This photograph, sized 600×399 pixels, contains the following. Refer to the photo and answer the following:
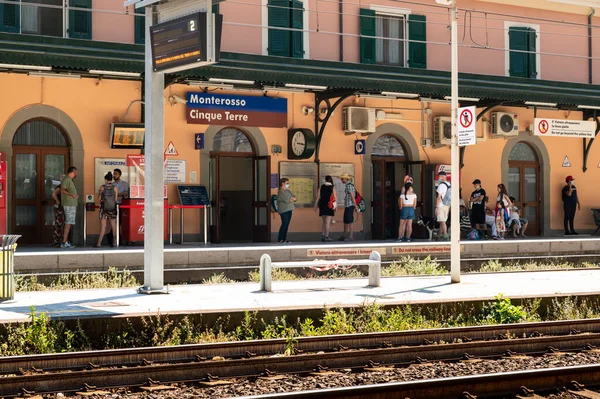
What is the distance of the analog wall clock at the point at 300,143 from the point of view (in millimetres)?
24188

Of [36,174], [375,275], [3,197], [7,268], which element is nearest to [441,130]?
[36,174]

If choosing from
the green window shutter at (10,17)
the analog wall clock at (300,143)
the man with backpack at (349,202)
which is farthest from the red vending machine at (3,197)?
the man with backpack at (349,202)

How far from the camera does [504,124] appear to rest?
27609mm

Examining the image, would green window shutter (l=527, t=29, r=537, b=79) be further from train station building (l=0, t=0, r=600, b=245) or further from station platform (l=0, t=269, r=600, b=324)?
station platform (l=0, t=269, r=600, b=324)

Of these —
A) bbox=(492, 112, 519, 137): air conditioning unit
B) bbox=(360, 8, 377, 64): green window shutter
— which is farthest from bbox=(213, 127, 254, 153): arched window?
bbox=(492, 112, 519, 137): air conditioning unit

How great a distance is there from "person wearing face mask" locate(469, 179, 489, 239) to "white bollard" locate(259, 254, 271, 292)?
39.1ft

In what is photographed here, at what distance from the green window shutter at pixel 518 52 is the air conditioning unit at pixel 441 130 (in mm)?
3130

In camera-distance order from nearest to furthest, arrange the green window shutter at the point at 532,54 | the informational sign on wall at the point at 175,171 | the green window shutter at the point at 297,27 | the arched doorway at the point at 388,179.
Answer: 1. the informational sign on wall at the point at 175,171
2. the green window shutter at the point at 297,27
3. the arched doorway at the point at 388,179
4. the green window shutter at the point at 532,54

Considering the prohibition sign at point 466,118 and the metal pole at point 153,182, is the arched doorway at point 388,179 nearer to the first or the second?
the prohibition sign at point 466,118

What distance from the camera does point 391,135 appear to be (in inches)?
1039

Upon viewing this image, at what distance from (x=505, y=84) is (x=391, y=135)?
3409 mm

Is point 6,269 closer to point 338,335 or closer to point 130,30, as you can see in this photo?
point 338,335

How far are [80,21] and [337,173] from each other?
7.86m

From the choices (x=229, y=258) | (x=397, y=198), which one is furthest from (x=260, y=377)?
(x=397, y=198)
